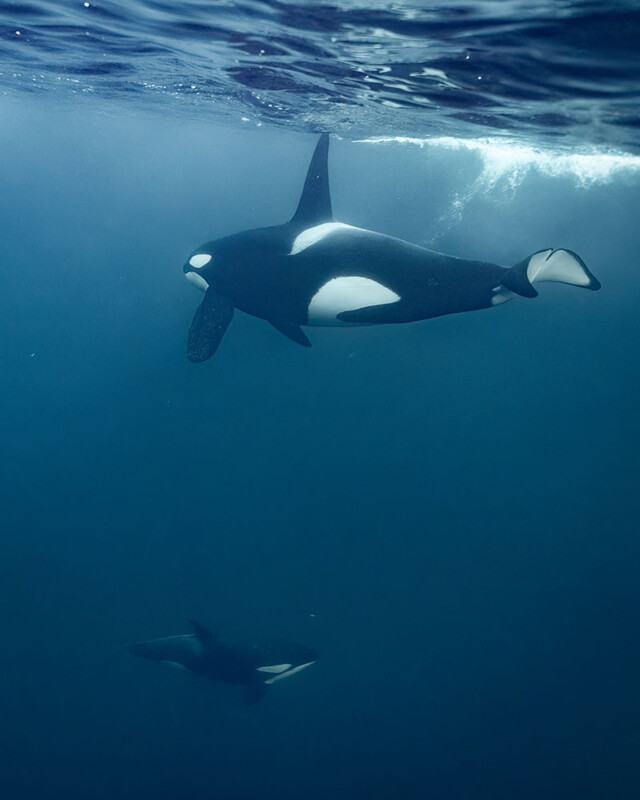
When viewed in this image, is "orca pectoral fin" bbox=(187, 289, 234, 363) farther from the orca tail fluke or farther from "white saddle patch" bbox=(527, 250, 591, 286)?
"white saddle patch" bbox=(527, 250, 591, 286)

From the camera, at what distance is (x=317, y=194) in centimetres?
849

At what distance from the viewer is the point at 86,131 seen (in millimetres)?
34562

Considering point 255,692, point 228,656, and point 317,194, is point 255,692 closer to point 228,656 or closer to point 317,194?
point 228,656

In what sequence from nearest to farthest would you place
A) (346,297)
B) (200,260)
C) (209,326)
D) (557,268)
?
(557,268) < (346,297) < (209,326) < (200,260)

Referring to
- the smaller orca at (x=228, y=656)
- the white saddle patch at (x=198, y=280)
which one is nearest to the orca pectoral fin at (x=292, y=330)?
the white saddle patch at (x=198, y=280)

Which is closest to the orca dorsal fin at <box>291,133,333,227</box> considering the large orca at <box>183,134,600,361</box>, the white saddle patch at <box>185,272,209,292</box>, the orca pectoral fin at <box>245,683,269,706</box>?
the large orca at <box>183,134,600,361</box>

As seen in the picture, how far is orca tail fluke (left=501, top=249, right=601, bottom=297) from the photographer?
5203 millimetres

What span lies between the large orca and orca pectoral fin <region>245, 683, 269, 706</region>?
7.68 metres

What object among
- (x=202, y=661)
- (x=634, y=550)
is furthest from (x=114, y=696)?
(x=634, y=550)

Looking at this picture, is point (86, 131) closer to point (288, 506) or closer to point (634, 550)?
point (288, 506)

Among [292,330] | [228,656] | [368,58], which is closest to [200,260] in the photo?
[292,330]

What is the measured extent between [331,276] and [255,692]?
31.6 feet

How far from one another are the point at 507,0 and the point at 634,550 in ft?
88.1

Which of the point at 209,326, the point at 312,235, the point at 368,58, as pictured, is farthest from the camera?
the point at 368,58
